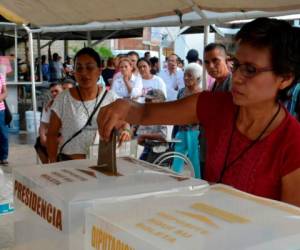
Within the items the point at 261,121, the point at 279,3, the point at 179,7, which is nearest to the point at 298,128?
the point at 261,121

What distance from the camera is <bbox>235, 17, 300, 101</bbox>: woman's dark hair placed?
1.10 meters

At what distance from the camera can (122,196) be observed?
29.6 inches

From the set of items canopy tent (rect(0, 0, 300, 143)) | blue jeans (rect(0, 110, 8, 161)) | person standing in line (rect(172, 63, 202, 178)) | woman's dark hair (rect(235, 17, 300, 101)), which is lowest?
blue jeans (rect(0, 110, 8, 161))

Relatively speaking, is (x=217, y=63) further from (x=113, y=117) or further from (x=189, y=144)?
(x=113, y=117)

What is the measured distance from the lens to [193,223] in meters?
0.63

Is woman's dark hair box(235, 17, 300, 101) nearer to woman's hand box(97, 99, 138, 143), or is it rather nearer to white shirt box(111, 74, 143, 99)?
woman's hand box(97, 99, 138, 143)

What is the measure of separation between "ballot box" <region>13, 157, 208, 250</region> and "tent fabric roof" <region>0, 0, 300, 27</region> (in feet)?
4.42

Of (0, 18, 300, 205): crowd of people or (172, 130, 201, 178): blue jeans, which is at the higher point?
(0, 18, 300, 205): crowd of people

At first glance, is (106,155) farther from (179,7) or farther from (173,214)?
(179,7)

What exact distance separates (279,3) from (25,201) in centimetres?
155

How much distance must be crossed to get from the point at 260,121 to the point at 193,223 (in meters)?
0.63

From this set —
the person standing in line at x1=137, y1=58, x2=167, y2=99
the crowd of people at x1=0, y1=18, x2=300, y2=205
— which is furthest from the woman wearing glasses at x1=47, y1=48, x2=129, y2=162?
the person standing in line at x1=137, y1=58, x2=167, y2=99

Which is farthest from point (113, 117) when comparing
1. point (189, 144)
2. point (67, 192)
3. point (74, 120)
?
point (189, 144)

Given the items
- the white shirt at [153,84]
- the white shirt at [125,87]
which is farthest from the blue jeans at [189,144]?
the white shirt at [153,84]
